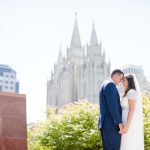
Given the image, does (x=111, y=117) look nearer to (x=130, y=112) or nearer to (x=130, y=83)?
(x=130, y=112)

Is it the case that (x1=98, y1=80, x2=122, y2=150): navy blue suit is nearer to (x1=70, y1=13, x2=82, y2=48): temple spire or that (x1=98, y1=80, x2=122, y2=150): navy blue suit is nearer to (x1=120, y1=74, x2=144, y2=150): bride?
(x1=120, y1=74, x2=144, y2=150): bride

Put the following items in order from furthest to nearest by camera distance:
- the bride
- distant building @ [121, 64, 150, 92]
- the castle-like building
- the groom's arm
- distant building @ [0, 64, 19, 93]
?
distant building @ [0, 64, 19, 93]
distant building @ [121, 64, 150, 92]
the castle-like building
the bride
the groom's arm

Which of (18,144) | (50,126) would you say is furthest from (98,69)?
(18,144)

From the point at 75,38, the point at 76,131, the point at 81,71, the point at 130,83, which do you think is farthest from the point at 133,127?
the point at 81,71

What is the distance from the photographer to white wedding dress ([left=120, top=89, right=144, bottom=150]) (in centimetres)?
655

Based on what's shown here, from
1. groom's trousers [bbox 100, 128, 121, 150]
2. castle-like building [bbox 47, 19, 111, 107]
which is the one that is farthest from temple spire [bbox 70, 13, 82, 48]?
groom's trousers [bbox 100, 128, 121, 150]

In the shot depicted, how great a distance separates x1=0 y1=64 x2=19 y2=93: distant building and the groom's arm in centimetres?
14242

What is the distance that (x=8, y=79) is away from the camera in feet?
498

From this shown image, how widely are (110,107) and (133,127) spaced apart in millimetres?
548

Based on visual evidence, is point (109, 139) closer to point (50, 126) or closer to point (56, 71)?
point (50, 126)

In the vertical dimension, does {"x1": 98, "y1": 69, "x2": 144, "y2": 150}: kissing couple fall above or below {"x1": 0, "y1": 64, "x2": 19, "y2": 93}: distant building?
below

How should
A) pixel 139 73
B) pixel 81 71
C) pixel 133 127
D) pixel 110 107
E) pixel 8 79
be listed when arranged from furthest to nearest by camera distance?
pixel 8 79, pixel 139 73, pixel 81 71, pixel 133 127, pixel 110 107

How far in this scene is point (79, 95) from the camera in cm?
8825

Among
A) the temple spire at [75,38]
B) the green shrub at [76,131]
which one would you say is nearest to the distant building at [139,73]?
the temple spire at [75,38]
